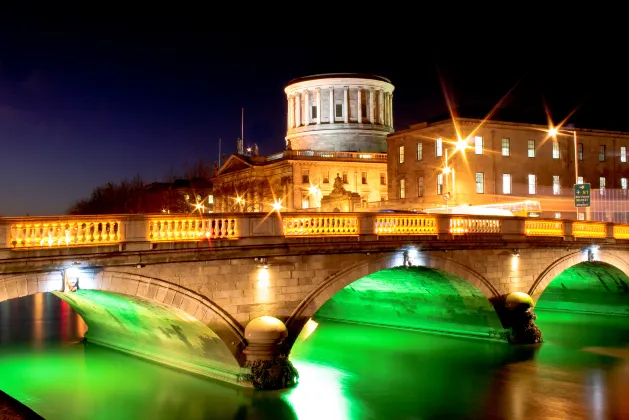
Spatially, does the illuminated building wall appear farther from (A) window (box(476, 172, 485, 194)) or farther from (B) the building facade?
(A) window (box(476, 172, 485, 194))

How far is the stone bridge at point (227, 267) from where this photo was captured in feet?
62.0

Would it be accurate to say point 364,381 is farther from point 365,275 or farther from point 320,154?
point 320,154

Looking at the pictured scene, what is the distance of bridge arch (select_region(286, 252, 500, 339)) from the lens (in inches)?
939

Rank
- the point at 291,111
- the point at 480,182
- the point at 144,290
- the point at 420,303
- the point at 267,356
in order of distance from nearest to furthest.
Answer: the point at 144,290 → the point at 267,356 → the point at 420,303 → the point at 480,182 → the point at 291,111

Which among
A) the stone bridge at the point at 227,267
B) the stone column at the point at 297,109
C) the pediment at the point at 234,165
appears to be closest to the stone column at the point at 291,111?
the stone column at the point at 297,109

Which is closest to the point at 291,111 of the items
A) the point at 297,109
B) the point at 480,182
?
the point at 297,109

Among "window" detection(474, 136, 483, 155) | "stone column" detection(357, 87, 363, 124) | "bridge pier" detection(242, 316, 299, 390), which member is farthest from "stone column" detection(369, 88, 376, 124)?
"bridge pier" detection(242, 316, 299, 390)

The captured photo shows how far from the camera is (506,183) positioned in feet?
215

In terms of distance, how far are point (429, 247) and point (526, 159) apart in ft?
135

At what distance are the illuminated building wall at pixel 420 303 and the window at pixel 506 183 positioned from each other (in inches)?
1131

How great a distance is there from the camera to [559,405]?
2328 centimetres

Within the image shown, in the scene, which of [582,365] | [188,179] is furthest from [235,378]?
[188,179]

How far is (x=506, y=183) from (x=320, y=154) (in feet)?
103

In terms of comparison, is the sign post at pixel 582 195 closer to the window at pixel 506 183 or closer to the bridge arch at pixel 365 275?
the bridge arch at pixel 365 275
